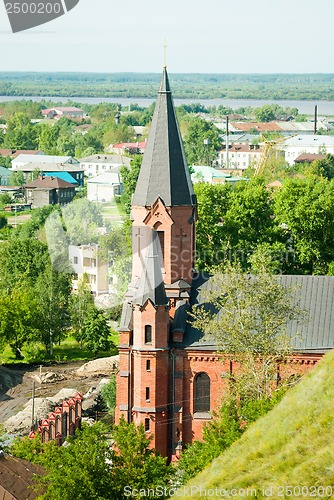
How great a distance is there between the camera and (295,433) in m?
21.3

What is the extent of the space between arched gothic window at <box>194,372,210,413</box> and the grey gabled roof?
102 centimetres

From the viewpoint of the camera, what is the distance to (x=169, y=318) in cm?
3525

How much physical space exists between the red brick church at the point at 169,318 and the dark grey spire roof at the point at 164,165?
30 mm

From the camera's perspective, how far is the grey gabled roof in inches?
1373

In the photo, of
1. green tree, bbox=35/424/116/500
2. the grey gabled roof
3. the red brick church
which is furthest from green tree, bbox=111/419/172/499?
the grey gabled roof

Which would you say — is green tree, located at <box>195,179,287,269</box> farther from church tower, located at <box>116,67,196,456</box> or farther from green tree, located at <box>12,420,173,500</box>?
green tree, located at <box>12,420,173,500</box>

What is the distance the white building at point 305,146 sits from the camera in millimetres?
143875

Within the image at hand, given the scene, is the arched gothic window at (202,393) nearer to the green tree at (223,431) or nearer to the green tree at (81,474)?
A: the green tree at (223,431)

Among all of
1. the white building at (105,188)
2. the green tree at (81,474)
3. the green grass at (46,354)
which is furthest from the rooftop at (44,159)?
the green tree at (81,474)

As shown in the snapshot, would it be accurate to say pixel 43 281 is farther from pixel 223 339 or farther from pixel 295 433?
pixel 295 433

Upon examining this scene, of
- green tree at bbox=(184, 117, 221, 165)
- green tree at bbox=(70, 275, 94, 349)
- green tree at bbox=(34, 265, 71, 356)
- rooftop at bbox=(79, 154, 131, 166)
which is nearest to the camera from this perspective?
green tree at bbox=(34, 265, 71, 356)

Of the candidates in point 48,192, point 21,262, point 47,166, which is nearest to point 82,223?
point 21,262

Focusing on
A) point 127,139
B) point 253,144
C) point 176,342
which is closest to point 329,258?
point 176,342

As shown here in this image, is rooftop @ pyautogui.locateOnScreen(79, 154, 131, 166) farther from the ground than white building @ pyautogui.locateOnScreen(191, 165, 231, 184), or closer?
closer
